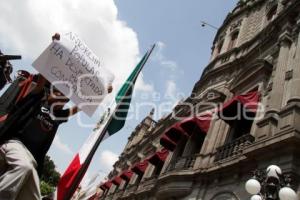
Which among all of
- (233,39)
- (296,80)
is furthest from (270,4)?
(296,80)

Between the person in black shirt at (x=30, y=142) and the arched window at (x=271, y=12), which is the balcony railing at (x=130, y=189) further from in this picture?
the person in black shirt at (x=30, y=142)

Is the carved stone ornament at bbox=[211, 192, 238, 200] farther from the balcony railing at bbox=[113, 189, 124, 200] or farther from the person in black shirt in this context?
the balcony railing at bbox=[113, 189, 124, 200]

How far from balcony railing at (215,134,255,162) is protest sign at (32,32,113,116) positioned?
699 cm

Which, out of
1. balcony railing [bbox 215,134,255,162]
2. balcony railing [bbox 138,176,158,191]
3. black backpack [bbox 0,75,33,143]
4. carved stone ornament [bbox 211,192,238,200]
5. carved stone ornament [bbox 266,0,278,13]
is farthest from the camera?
balcony railing [bbox 138,176,158,191]

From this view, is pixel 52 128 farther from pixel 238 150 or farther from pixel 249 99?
pixel 249 99

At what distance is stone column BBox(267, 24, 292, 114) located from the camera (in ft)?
33.6

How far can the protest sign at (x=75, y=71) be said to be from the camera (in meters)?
4.09

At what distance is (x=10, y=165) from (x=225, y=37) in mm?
18107

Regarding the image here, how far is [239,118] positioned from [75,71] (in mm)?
8920

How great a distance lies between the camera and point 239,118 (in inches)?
481

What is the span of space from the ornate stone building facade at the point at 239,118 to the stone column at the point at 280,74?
0.10 ft

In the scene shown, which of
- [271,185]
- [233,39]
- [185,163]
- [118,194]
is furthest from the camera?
[118,194]

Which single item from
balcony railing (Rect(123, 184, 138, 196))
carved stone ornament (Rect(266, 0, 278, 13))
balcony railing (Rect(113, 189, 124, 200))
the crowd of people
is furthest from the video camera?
balcony railing (Rect(113, 189, 124, 200))

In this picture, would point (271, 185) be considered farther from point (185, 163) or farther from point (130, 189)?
point (130, 189)
